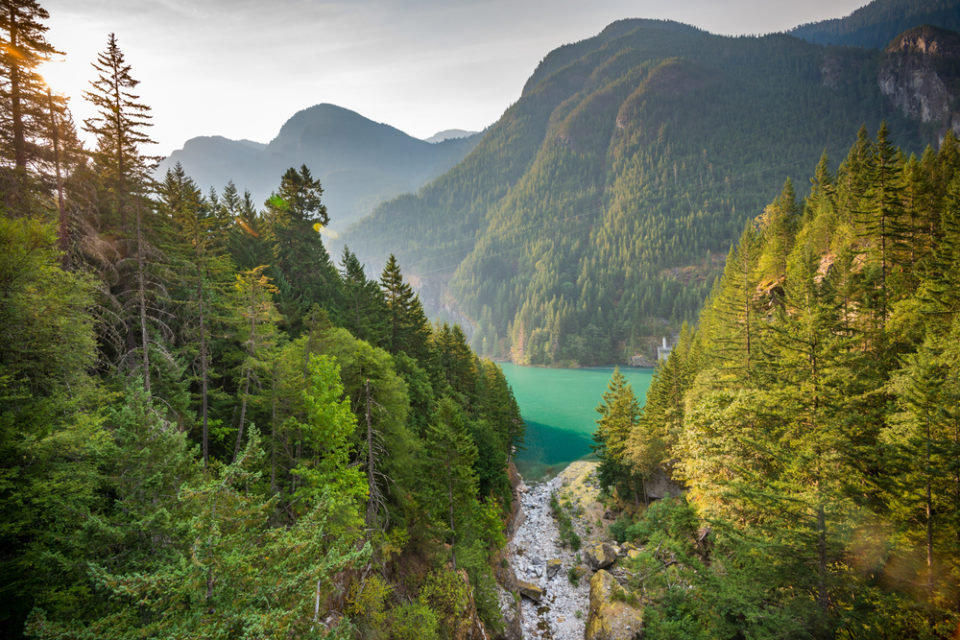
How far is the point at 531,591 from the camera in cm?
2677

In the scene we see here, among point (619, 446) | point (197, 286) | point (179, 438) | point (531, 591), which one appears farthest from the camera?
point (619, 446)

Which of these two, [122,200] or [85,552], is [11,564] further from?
[122,200]

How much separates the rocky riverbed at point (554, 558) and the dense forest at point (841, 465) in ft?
17.1

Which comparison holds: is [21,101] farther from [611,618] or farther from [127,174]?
[611,618]

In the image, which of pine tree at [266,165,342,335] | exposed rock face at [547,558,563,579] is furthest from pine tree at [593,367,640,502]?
pine tree at [266,165,342,335]

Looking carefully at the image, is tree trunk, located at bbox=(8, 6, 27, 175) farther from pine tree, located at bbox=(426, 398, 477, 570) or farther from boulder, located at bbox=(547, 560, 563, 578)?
boulder, located at bbox=(547, 560, 563, 578)

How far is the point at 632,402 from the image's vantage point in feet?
135

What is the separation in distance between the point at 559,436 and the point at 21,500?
208ft

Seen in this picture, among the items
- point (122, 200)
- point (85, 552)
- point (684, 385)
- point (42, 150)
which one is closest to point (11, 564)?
point (85, 552)

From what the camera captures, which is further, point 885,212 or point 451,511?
point 885,212

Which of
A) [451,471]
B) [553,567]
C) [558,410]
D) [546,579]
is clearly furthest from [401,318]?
[558,410]

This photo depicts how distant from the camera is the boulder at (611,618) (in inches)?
834

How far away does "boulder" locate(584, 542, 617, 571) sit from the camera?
2886 centimetres

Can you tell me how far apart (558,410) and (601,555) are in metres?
50.0
